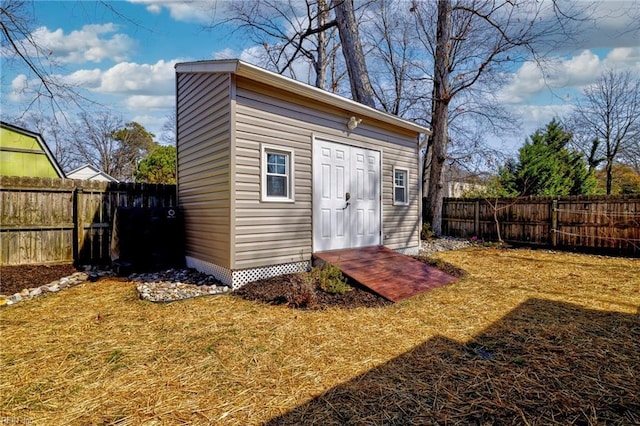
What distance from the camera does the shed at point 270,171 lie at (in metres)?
4.81

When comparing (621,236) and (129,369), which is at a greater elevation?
(621,236)

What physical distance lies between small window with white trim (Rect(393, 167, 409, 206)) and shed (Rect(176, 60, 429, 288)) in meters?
0.50

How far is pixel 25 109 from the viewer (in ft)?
18.3

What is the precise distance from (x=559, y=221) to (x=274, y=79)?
896cm

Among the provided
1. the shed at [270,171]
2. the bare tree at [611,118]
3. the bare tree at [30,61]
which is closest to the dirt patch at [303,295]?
the shed at [270,171]

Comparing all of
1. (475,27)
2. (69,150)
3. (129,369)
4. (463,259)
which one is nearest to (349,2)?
(475,27)

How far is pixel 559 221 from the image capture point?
8.97 metres

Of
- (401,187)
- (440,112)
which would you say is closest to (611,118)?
(440,112)

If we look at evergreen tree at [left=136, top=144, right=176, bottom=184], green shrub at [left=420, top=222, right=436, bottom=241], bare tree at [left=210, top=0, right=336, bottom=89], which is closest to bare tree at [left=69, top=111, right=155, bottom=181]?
evergreen tree at [left=136, top=144, right=176, bottom=184]

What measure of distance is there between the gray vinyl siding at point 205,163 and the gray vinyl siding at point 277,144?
0.19 m

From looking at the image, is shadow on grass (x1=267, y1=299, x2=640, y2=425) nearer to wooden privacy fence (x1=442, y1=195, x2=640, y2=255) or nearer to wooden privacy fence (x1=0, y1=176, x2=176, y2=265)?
wooden privacy fence (x1=0, y1=176, x2=176, y2=265)

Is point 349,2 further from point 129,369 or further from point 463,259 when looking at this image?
point 129,369

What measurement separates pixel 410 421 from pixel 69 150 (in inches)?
1233

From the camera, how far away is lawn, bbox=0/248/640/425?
194 cm
